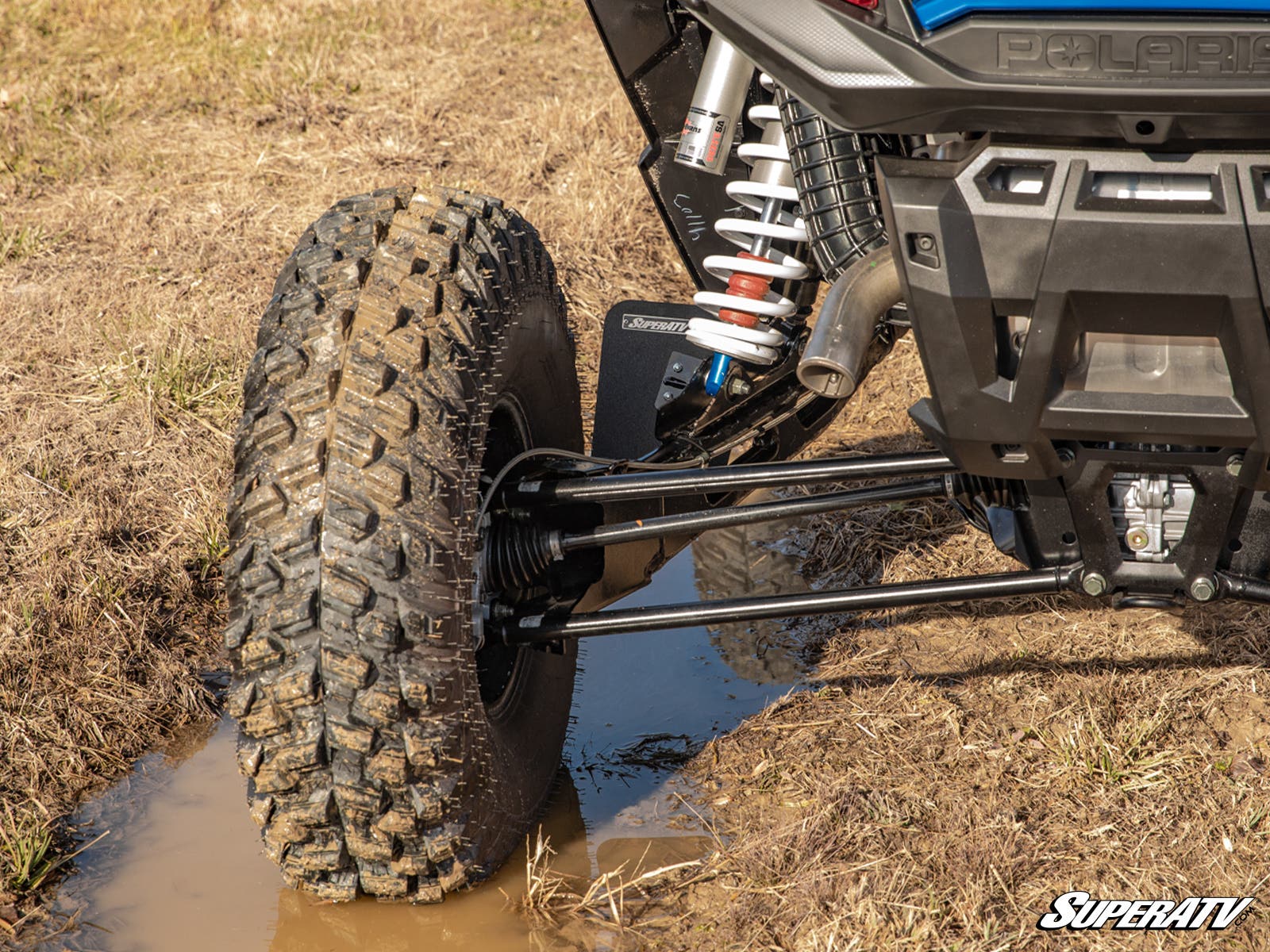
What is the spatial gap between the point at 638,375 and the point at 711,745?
2.94ft

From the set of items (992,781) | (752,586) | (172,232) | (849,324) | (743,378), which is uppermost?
(849,324)

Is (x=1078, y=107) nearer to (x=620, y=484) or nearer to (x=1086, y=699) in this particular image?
(x=620, y=484)

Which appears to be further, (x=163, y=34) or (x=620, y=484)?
(x=163, y=34)

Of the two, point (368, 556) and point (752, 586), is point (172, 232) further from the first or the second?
point (368, 556)

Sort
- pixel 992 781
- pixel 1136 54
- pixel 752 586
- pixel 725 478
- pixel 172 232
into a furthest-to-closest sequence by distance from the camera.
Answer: pixel 172 232
pixel 752 586
pixel 992 781
pixel 725 478
pixel 1136 54

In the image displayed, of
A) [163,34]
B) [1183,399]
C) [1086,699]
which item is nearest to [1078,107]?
[1183,399]

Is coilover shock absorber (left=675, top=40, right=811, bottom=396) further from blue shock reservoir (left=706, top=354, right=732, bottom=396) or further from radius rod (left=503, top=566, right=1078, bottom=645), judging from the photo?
radius rod (left=503, top=566, right=1078, bottom=645)

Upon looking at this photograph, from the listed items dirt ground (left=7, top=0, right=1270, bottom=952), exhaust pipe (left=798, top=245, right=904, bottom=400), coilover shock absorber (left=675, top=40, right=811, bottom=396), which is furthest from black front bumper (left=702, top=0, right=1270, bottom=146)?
dirt ground (left=7, top=0, right=1270, bottom=952)

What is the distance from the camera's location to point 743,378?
282 centimetres

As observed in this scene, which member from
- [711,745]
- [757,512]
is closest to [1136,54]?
[757,512]

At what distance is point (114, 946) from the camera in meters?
2.42

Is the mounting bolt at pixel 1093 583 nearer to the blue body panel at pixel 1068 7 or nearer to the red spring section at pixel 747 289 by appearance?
the red spring section at pixel 747 289

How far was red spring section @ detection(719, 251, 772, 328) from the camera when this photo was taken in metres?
2.65

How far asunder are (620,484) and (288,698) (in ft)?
2.52
